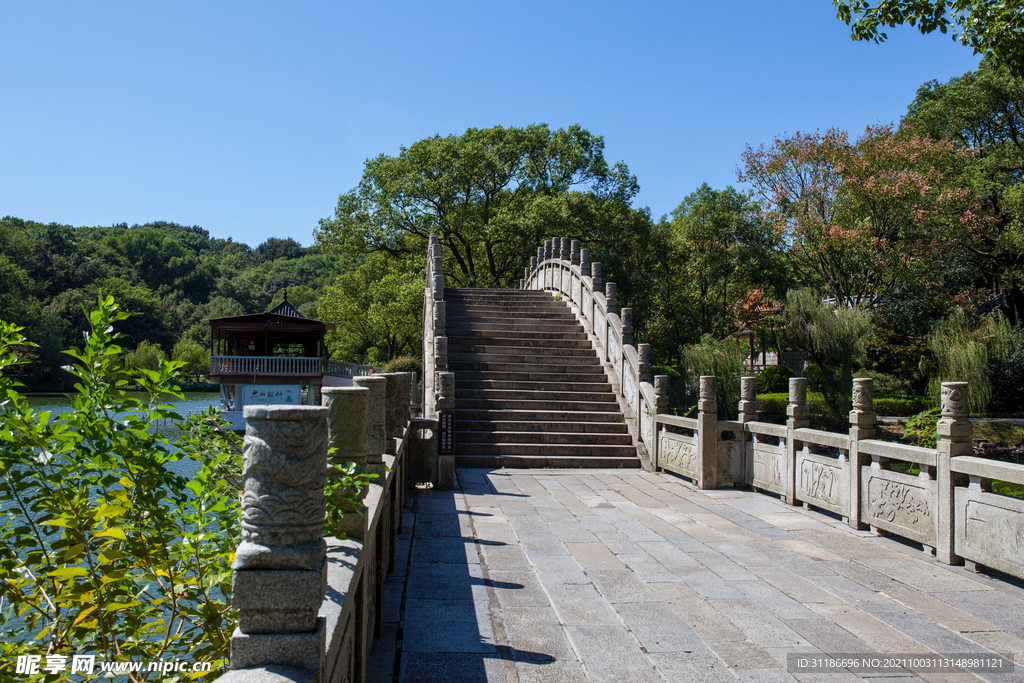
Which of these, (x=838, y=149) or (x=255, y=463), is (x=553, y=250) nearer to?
(x=838, y=149)

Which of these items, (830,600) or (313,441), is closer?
(313,441)

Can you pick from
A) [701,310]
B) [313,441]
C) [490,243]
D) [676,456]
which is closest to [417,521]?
[676,456]

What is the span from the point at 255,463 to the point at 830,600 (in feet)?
13.8

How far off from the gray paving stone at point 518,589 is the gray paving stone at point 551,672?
36.7 inches

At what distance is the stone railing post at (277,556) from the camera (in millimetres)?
1903

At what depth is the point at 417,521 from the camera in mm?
7074

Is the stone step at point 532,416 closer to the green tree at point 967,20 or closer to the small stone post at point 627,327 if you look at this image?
the small stone post at point 627,327

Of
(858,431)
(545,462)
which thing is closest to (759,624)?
(858,431)

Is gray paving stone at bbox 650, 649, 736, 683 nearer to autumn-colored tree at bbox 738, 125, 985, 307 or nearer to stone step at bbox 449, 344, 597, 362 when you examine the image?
stone step at bbox 449, 344, 597, 362

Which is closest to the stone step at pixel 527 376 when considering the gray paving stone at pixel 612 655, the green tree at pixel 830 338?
the green tree at pixel 830 338

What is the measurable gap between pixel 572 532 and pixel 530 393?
21.5ft

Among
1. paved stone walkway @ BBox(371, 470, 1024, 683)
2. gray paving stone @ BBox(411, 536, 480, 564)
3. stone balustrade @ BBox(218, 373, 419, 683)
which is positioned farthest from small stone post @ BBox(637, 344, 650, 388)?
stone balustrade @ BBox(218, 373, 419, 683)

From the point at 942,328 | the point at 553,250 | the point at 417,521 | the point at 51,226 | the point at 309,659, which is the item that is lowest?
the point at 417,521

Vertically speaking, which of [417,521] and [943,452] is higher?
→ [943,452]
